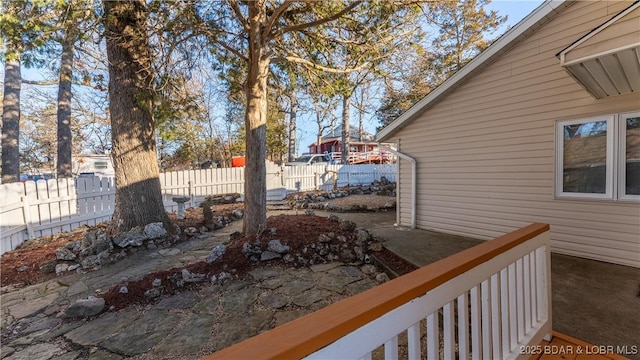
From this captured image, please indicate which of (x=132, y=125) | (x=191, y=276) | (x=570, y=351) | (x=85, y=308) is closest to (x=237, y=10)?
(x=132, y=125)

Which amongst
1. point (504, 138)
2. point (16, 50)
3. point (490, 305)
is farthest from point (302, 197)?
point (490, 305)

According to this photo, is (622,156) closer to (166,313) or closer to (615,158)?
(615,158)

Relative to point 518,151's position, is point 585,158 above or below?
below

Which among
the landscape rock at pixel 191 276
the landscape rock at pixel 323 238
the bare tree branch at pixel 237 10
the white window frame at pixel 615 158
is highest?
the bare tree branch at pixel 237 10

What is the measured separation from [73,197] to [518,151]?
357 inches

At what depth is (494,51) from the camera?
4.64 meters

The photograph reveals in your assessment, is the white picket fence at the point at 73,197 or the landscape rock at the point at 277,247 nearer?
the landscape rock at the point at 277,247

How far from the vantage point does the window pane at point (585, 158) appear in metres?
3.78

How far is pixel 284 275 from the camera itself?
3.71 m

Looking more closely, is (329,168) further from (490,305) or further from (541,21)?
(490,305)

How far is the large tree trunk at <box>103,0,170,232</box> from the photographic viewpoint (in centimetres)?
488

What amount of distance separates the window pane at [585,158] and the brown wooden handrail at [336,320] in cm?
399

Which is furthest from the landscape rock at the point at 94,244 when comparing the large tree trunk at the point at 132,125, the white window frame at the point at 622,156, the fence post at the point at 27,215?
the white window frame at the point at 622,156

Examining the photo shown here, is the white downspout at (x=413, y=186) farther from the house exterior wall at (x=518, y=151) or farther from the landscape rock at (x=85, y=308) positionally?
the landscape rock at (x=85, y=308)
